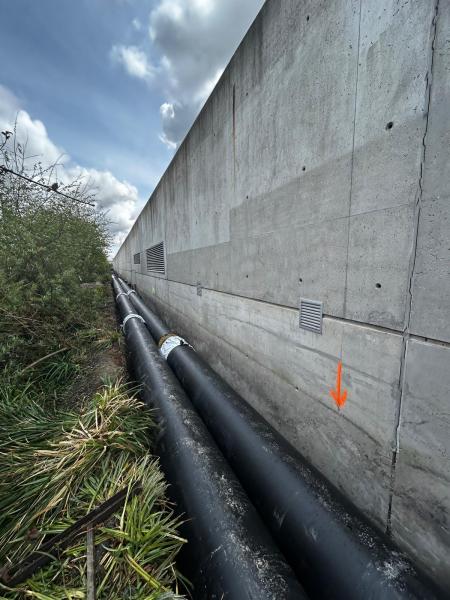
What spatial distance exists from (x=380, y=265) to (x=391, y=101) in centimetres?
85

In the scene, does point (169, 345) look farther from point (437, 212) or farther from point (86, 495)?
point (437, 212)

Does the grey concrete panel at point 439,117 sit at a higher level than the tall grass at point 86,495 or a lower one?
higher

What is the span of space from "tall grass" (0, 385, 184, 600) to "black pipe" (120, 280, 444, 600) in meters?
0.61

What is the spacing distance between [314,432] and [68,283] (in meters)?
4.86

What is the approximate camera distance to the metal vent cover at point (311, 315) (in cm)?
180

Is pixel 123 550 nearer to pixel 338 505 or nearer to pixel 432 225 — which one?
pixel 338 505

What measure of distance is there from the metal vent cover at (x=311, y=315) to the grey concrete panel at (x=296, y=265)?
5 cm

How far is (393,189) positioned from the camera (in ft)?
4.24

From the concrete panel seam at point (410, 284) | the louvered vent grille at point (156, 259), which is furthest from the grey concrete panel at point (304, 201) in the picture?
the louvered vent grille at point (156, 259)

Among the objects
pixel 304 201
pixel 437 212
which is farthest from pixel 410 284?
pixel 304 201

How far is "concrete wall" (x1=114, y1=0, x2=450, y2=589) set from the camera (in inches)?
45.6

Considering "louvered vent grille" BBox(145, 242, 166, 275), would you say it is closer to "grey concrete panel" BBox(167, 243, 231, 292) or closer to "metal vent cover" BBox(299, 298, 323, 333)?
"grey concrete panel" BBox(167, 243, 231, 292)

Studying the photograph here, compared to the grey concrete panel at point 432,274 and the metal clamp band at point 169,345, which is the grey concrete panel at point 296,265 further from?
the metal clamp band at point 169,345

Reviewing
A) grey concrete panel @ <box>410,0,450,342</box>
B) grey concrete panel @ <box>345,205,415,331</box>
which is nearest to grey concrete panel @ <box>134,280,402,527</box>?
grey concrete panel @ <box>345,205,415,331</box>
